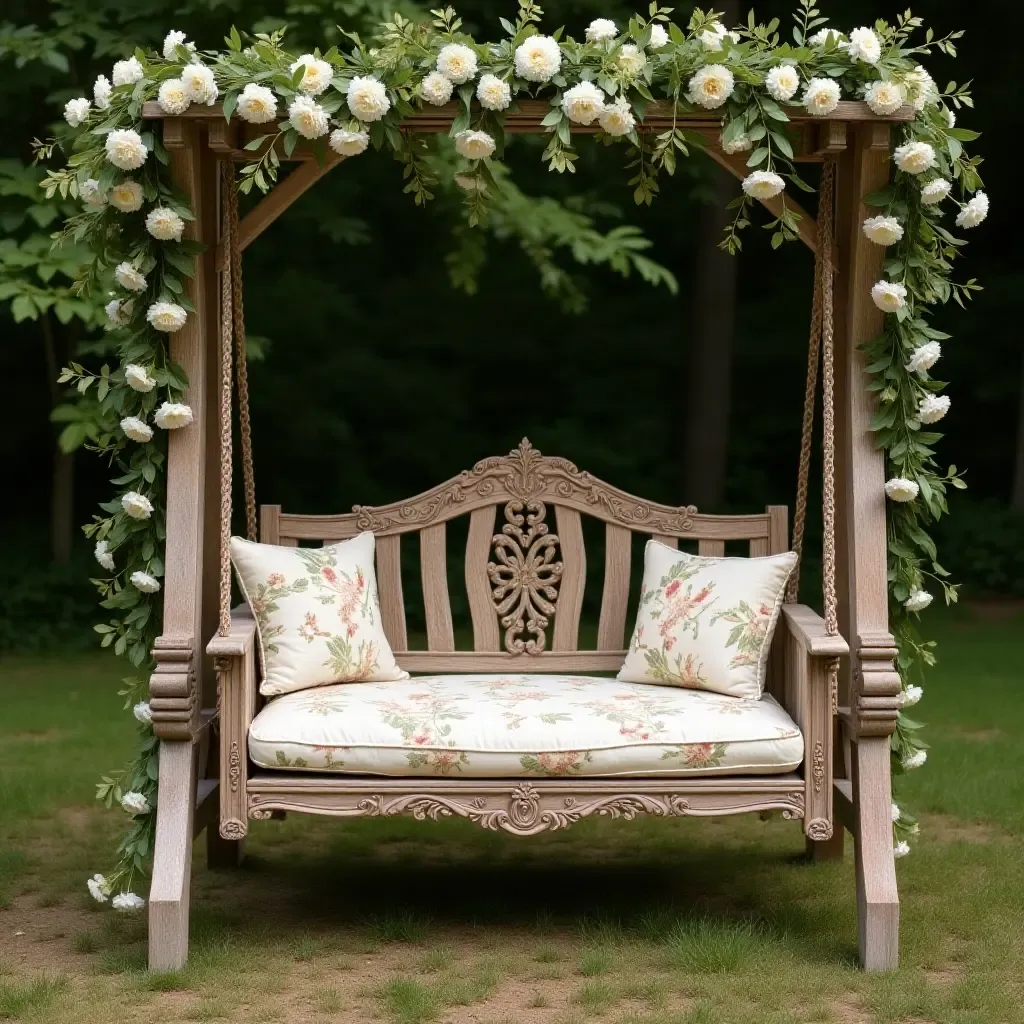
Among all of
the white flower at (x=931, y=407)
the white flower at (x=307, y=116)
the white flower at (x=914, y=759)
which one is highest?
the white flower at (x=307, y=116)

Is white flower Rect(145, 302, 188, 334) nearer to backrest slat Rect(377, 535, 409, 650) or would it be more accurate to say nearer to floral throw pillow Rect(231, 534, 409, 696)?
floral throw pillow Rect(231, 534, 409, 696)

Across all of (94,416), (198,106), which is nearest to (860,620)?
(198,106)

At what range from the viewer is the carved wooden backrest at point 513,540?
479cm

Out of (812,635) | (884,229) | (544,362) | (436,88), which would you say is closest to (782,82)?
(884,229)

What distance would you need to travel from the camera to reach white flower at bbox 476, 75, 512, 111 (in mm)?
3846

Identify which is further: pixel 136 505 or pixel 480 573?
pixel 480 573

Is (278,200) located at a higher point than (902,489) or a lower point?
higher

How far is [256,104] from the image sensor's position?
3.79 metres

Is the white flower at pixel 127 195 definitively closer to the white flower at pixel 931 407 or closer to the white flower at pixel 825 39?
the white flower at pixel 825 39

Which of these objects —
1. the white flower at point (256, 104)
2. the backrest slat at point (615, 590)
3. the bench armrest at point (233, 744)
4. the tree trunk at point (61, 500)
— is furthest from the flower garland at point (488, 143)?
the tree trunk at point (61, 500)

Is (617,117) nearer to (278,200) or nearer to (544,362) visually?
(278,200)

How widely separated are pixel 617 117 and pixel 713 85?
0.23 m

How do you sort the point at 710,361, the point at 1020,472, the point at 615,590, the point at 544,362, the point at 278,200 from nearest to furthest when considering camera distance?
the point at 278,200 → the point at 615,590 → the point at 710,361 → the point at 1020,472 → the point at 544,362

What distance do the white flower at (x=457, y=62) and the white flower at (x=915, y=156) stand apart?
39.8 inches
